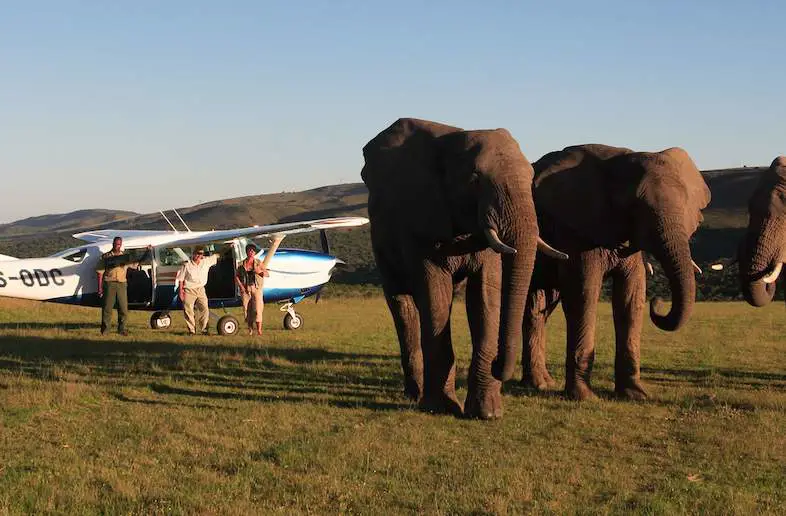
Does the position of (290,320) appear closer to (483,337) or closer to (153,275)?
(153,275)

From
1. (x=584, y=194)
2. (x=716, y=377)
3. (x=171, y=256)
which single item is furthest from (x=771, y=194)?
(x=171, y=256)

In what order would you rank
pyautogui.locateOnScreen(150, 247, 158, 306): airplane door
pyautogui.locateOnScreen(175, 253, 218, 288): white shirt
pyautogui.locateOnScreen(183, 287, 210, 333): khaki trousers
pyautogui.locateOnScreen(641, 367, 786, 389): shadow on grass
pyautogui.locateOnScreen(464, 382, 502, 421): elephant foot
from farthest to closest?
pyautogui.locateOnScreen(150, 247, 158, 306): airplane door < pyautogui.locateOnScreen(183, 287, 210, 333): khaki trousers < pyautogui.locateOnScreen(175, 253, 218, 288): white shirt < pyautogui.locateOnScreen(641, 367, 786, 389): shadow on grass < pyautogui.locateOnScreen(464, 382, 502, 421): elephant foot

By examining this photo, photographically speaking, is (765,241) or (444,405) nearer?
(444,405)

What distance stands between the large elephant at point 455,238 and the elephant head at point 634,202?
1.58 m

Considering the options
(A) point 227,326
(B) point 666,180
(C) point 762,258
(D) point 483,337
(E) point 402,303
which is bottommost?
(A) point 227,326

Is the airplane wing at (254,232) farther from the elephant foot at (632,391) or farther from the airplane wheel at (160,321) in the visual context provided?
the elephant foot at (632,391)

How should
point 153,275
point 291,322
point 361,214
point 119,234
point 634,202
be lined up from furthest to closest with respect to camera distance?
point 361,214, point 119,234, point 291,322, point 153,275, point 634,202

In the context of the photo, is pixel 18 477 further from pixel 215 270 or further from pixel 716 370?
pixel 215 270

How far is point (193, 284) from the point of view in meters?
18.8

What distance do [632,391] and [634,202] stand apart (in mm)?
2354

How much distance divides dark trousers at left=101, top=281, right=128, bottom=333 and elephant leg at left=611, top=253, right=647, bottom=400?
11415mm

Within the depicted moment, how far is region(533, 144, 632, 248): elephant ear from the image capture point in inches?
400

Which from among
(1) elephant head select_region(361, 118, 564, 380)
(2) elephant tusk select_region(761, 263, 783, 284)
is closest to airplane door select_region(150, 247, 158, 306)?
(1) elephant head select_region(361, 118, 564, 380)

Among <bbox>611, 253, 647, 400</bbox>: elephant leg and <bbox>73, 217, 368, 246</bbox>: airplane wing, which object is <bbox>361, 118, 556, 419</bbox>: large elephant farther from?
<bbox>73, 217, 368, 246</bbox>: airplane wing
